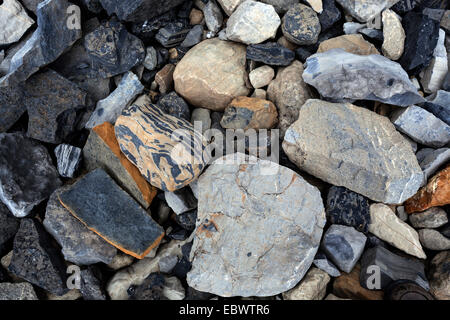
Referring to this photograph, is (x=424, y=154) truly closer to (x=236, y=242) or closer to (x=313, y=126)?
(x=313, y=126)

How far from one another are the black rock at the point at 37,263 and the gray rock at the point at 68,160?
0.42 m

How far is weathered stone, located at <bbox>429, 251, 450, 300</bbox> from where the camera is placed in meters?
1.94

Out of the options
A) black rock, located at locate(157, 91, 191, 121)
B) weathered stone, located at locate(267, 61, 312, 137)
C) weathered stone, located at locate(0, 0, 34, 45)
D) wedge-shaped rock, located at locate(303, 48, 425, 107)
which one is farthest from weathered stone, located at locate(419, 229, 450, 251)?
weathered stone, located at locate(0, 0, 34, 45)

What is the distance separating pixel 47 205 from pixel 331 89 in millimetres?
2096

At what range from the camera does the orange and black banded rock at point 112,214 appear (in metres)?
2.16

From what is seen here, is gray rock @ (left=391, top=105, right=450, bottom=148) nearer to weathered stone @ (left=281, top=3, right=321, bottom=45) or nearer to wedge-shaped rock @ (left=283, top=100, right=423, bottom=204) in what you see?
wedge-shaped rock @ (left=283, top=100, right=423, bottom=204)

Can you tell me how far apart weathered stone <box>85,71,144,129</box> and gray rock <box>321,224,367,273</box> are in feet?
5.75

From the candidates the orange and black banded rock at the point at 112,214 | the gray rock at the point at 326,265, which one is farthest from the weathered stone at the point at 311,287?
the orange and black banded rock at the point at 112,214

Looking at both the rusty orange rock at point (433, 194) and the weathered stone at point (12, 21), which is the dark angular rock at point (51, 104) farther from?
the rusty orange rock at point (433, 194)

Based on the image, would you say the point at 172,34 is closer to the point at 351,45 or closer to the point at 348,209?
the point at 351,45

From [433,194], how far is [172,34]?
217 cm

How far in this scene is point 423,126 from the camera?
2.23 metres

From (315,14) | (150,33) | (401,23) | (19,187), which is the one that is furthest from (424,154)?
(19,187)

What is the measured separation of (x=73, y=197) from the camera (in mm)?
2199
